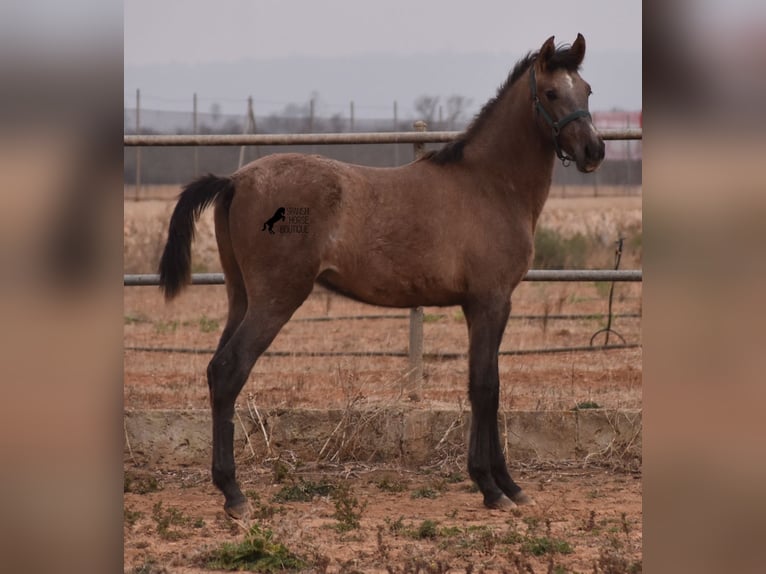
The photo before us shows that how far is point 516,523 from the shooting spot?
167 inches

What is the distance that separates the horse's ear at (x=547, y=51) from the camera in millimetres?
4602

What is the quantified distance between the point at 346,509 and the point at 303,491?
0.64m

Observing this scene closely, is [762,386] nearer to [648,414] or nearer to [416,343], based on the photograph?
[648,414]

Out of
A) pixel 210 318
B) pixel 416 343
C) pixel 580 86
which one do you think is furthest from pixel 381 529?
pixel 210 318

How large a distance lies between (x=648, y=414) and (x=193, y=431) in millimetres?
4447

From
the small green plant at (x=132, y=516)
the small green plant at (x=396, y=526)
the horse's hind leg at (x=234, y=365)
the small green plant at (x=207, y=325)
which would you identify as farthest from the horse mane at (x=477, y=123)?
the small green plant at (x=207, y=325)

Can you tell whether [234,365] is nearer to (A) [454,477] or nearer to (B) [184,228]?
(B) [184,228]

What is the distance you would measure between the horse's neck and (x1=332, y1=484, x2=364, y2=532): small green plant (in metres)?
1.71

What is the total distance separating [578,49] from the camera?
4.68 meters

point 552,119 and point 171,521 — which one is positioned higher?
point 552,119

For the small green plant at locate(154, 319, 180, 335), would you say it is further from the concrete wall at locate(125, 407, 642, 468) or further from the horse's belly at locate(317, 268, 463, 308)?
the horse's belly at locate(317, 268, 463, 308)

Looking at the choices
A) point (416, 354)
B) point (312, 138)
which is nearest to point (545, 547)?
point (416, 354)

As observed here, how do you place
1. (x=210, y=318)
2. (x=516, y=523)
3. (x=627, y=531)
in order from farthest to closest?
(x=210, y=318), (x=516, y=523), (x=627, y=531)

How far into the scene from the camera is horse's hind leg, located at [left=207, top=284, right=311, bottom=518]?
4477 millimetres
